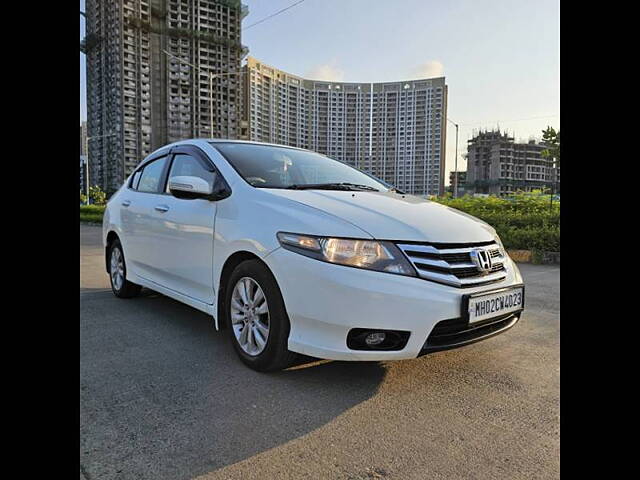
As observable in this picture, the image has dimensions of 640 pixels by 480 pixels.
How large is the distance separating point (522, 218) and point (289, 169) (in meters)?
7.09

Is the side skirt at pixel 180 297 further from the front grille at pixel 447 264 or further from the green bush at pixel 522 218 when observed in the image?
the green bush at pixel 522 218

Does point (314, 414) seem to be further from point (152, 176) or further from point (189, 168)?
point (152, 176)

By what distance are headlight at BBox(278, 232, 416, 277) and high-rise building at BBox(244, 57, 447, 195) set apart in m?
26.4

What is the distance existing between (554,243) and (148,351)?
7.17 metres

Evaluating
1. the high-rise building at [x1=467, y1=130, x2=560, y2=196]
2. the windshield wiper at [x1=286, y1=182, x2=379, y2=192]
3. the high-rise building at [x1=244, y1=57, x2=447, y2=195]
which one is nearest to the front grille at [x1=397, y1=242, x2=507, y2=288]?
the windshield wiper at [x1=286, y1=182, x2=379, y2=192]

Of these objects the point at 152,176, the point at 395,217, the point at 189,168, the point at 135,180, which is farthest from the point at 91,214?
the point at 395,217

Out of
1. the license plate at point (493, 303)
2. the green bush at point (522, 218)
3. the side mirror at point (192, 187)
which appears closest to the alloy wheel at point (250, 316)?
the side mirror at point (192, 187)

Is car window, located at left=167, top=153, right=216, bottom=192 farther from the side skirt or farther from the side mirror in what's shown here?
the side skirt

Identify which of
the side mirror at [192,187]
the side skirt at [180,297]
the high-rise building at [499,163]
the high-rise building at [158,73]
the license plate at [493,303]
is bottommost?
the side skirt at [180,297]

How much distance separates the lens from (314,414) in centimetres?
→ 245

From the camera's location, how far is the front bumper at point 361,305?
2.49m

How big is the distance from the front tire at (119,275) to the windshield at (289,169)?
6.33 ft

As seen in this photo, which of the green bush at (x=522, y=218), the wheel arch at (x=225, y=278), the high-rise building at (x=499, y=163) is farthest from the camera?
the high-rise building at (x=499, y=163)
